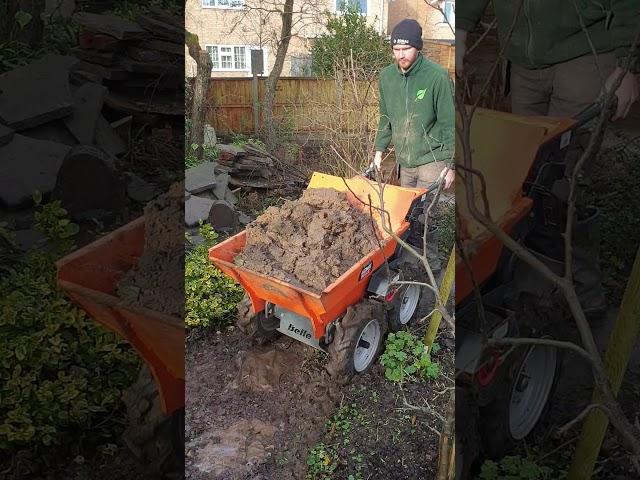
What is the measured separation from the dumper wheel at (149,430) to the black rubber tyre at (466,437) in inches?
37.2

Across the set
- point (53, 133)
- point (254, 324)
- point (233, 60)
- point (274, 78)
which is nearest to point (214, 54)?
point (233, 60)

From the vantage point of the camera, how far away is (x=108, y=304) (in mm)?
2057

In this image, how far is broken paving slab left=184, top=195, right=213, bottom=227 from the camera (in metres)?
1.88

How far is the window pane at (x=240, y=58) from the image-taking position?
69.2 inches

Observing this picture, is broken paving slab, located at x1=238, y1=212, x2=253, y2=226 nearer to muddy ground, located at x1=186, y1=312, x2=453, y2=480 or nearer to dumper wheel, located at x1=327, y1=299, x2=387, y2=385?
muddy ground, located at x1=186, y1=312, x2=453, y2=480

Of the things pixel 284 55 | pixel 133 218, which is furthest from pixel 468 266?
pixel 133 218

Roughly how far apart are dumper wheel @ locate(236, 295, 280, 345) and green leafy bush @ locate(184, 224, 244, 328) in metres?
0.05

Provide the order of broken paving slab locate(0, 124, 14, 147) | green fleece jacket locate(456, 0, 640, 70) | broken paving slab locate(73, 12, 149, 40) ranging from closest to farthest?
green fleece jacket locate(456, 0, 640, 70), broken paving slab locate(73, 12, 149, 40), broken paving slab locate(0, 124, 14, 147)

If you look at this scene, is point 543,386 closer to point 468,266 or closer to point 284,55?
point 468,266

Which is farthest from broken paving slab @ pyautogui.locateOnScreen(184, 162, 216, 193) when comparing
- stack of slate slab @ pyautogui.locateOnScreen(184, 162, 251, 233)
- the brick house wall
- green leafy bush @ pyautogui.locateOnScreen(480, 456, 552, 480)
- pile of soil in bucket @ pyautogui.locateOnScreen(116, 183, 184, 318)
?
green leafy bush @ pyautogui.locateOnScreen(480, 456, 552, 480)

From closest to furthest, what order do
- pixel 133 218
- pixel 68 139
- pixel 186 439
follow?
pixel 186 439, pixel 133 218, pixel 68 139

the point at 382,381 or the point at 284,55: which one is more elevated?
the point at 284,55

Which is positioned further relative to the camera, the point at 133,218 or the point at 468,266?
the point at 133,218

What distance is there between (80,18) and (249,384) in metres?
1.92
